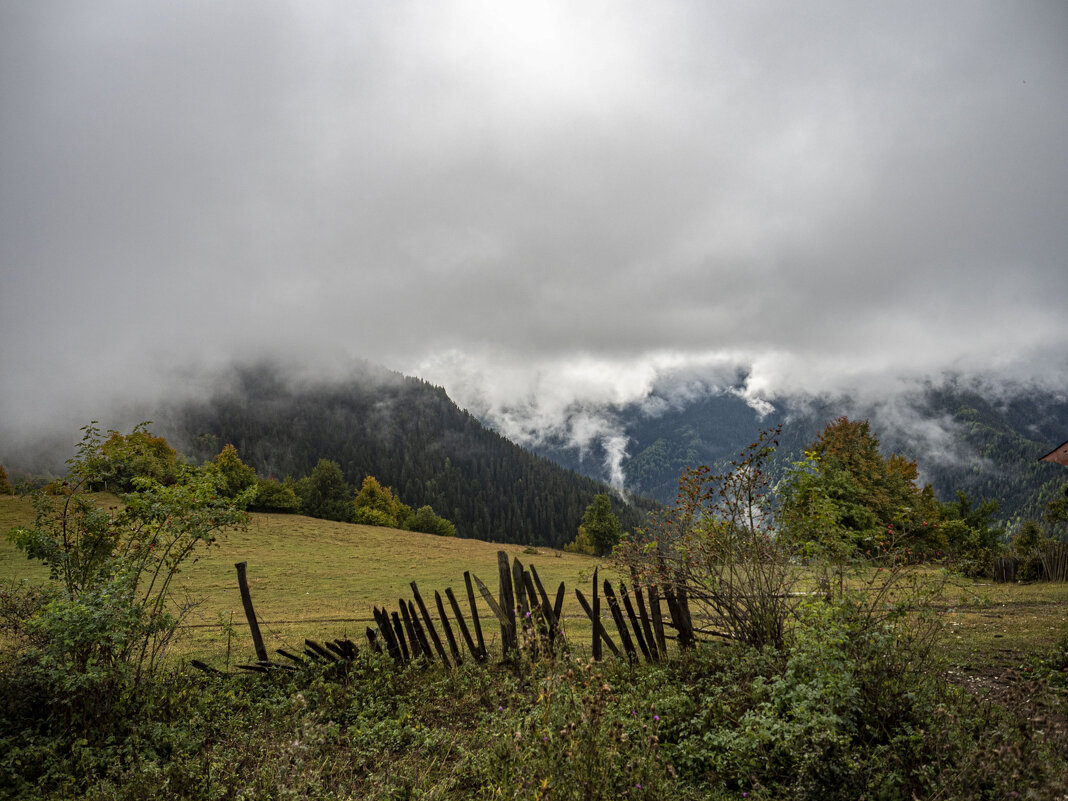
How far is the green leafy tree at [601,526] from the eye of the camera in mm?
56250

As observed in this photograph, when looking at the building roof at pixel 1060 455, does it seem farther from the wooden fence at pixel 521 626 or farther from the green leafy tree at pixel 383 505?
the green leafy tree at pixel 383 505

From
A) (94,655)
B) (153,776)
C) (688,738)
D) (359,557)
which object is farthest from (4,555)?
(688,738)

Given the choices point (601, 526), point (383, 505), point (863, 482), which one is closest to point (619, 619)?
point (863, 482)

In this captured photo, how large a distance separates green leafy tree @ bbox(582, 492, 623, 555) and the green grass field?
11150 millimetres

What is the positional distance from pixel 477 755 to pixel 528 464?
173m

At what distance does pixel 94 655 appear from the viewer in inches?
244

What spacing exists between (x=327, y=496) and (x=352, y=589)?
6220cm

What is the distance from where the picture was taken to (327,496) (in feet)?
270

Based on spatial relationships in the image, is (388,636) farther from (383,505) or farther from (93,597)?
(383,505)

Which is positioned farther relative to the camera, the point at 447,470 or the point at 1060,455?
the point at 447,470

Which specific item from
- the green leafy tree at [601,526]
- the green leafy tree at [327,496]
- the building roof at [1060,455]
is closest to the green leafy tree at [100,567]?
the building roof at [1060,455]

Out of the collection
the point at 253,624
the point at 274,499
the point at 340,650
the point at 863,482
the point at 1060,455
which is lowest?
the point at 340,650

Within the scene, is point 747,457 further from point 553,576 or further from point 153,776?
point 553,576

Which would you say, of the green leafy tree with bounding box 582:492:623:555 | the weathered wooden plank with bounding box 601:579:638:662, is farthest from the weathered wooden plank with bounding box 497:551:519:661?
the green leafy tree with bounding box 582:492:623:555
